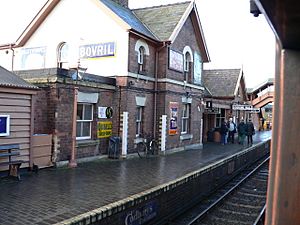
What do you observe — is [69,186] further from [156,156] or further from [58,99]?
[156,156]

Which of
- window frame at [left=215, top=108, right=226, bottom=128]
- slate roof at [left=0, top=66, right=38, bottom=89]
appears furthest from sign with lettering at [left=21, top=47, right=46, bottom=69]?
window frame at [left=215, top=108, right=226, bottom=128]

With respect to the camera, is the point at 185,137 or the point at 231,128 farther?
the point at 231,128

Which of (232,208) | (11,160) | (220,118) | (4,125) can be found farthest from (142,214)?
(220,118)

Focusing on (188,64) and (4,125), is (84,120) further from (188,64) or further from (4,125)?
(188,64)

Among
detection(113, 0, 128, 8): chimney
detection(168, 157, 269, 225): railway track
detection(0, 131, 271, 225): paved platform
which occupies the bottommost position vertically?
detection(168, 157, 269, 225): railway track

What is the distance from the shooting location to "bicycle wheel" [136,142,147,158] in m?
14.2

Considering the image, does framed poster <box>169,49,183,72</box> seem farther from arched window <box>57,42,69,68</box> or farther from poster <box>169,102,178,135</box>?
arched window <box>57,42,69,68</box>

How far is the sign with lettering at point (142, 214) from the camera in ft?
21.3

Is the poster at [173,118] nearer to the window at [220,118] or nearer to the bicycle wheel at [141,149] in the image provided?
the bicycle wheel at [141,149]

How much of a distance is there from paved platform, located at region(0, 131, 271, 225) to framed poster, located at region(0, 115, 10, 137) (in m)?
1.30

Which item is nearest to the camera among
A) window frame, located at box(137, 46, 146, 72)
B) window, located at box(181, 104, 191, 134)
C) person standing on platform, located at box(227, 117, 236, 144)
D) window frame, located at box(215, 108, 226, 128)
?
window frame, located at box(137, 46, 146, 72)

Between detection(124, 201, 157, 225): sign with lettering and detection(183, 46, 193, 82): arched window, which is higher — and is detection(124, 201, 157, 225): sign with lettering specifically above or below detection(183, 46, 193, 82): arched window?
below

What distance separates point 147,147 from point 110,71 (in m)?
4.03

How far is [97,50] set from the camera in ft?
46.0
